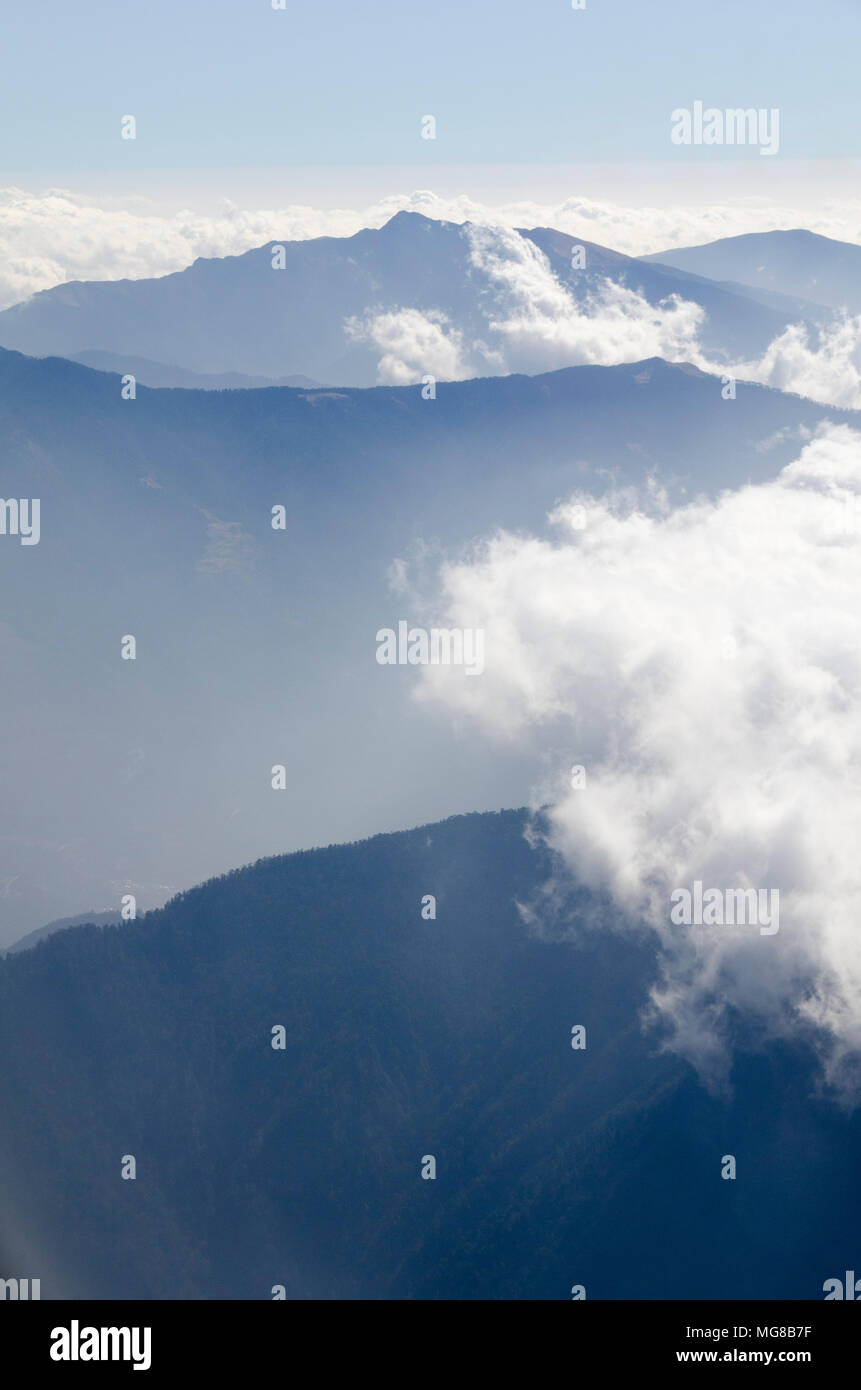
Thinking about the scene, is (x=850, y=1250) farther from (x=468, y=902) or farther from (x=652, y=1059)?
(x=468, y=902)

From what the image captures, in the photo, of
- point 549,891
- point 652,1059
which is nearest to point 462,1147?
point 652,1059

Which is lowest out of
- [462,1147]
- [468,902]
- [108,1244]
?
[108,1244]

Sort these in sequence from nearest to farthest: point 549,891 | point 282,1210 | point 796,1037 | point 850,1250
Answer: point 850,1250
point 796,1037
point 282,1210
point 549,891

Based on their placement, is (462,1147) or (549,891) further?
(549,891)

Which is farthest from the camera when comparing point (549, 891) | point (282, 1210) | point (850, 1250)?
point (549, 891)

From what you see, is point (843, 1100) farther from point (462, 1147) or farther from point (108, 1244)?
point (108, 1244)

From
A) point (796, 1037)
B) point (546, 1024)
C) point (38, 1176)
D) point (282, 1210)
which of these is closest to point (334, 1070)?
point (282, 1210)

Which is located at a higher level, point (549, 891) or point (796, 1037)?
point (549, 891)
